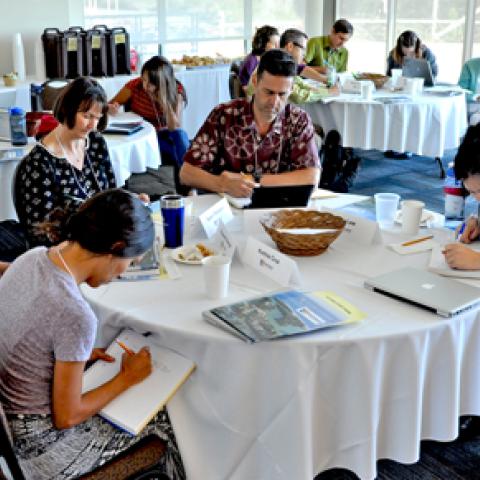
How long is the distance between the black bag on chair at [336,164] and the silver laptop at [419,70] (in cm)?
125

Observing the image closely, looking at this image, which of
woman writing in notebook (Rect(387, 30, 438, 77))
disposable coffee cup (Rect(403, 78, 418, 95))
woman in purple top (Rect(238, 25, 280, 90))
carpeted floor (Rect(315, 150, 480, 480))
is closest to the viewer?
carpeted floor (Rect(315, 150, 480, 480))

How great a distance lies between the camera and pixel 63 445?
4.92ft

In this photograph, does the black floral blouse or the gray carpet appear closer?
the gray carpet

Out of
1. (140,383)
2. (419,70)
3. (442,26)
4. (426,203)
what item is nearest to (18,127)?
(140,383)

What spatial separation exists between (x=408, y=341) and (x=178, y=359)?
1.78ft

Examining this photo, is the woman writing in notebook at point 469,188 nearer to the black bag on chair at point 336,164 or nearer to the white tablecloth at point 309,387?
the white tablecloth at point 309,387

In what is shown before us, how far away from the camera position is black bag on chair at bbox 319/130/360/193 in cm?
491

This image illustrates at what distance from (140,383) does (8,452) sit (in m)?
0.35

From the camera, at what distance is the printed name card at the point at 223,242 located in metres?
1.95

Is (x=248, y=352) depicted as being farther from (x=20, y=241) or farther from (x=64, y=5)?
(x=64, y=5)

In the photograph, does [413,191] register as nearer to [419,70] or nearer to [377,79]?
[377,79]

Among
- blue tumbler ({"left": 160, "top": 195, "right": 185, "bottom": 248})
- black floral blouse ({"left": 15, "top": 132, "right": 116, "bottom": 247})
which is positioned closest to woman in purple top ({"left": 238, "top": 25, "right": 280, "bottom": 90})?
black floral blouse ({"left": 15, "top": 132, "right": 116, "bottom": 247})

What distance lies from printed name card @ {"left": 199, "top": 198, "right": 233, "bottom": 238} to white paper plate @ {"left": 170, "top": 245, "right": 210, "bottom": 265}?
0.25 feet

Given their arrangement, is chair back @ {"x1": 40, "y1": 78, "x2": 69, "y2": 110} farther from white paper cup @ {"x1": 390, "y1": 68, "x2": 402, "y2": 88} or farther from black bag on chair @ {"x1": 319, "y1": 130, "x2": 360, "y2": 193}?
Answer: white paper cup @ {"x1": 390, "y1": 68, "x2": 402, "y2": 88}
